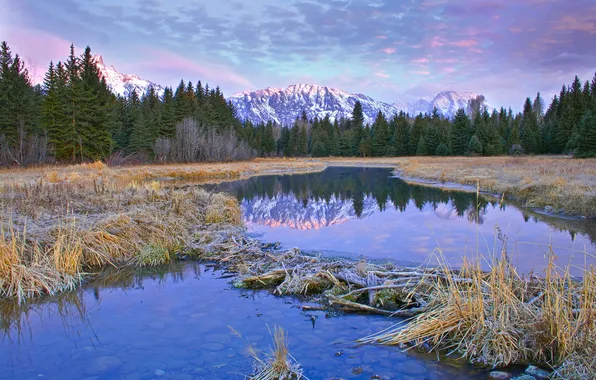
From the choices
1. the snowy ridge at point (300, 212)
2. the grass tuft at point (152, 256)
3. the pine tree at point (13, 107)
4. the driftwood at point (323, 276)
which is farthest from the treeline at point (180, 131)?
the driftwood at point (323, 276)

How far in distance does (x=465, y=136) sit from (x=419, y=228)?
62837 mm

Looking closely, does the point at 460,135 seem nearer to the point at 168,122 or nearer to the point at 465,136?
the point at 465,136

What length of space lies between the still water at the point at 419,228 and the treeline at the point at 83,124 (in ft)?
91.5

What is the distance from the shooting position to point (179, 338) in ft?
19.5

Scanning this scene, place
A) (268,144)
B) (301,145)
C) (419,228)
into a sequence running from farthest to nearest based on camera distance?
(301,145)
(268,144)
(419,228)

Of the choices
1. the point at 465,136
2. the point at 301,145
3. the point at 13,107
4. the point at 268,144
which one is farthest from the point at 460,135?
the point at 13,107

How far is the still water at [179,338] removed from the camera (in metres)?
4.99

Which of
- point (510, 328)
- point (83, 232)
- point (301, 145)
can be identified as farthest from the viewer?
point (301, 145)

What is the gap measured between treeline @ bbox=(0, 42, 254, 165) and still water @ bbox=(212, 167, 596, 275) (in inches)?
1098

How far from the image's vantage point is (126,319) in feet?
21.9

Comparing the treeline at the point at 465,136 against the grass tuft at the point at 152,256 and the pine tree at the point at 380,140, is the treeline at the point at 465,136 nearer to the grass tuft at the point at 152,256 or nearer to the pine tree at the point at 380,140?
the pine tree at the point at 380,140

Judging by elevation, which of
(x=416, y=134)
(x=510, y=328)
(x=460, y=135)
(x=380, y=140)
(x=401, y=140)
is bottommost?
(x=510, y=328)

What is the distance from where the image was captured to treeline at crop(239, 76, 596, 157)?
63.2m

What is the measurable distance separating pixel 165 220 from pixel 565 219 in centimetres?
1424
